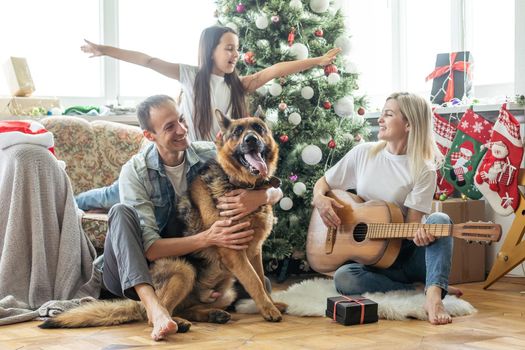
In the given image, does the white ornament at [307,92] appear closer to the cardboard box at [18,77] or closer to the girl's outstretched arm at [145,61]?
the girl's outstretched arm at [145,61]

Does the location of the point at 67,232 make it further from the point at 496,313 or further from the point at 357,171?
the point at 496,313

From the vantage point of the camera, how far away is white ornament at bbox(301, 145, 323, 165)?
397 cm

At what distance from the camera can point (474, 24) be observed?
454 cm

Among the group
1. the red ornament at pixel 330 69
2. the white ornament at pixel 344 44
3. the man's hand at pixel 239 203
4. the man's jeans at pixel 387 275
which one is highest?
the white ornament at pixel 344 44

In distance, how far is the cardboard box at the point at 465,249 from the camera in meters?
3.93

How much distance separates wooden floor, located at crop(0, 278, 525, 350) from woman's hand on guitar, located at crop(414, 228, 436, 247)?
32 centimetres

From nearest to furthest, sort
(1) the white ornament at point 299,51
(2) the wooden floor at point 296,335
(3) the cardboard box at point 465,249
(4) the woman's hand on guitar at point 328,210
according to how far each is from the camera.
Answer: (2) the wooden floor at point 296,335, (4) the woman's hand on guitar at point 328,210, (3) the cardboard box at point 465,249, (1) the white ornament at point 299,51

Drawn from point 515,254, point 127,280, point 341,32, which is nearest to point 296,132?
point 341,32

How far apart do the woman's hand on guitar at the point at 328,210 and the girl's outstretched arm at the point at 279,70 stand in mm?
747

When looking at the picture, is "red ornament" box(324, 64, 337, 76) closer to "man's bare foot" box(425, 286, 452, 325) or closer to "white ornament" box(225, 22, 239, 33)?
"white ornament" box(225, 22, 239, 33)

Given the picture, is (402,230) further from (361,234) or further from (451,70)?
(451,70)

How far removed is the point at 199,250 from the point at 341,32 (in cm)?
197

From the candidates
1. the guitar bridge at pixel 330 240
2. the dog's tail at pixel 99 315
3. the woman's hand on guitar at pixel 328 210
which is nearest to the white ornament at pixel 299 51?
the woman's hand on guitar at pixel 328 210

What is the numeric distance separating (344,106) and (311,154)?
38 cm
